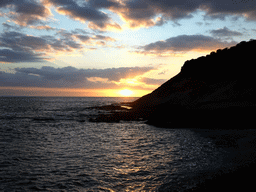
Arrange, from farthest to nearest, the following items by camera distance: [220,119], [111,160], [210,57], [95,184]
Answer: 1. [210,57]
2. [220,119]
3. [111,160]
4. [95,184]

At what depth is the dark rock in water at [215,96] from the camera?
2822cm

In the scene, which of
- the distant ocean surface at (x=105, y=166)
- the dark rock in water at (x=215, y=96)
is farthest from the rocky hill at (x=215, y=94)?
the distant ocean surface at (x=105, y=166)

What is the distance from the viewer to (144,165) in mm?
11148

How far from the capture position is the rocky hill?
28439mm

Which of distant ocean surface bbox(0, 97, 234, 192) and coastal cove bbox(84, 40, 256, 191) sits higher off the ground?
coastal cove bbox(84, 40, 256, 191)

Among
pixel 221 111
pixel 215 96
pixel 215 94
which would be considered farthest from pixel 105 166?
pixel 215 94

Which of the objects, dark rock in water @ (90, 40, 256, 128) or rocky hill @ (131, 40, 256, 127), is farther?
rocky hill @ (131, 40, 256, 127)

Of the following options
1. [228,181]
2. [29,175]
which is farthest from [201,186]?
[29,175]

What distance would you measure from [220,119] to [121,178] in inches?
927

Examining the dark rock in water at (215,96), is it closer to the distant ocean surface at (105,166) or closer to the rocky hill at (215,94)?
the rocky hill at (215,94)

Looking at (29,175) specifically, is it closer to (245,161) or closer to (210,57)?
(245,161)

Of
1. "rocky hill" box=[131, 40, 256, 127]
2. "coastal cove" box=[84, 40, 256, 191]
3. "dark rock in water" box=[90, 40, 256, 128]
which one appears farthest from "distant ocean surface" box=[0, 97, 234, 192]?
"rocky hill" box=[131, 40, 256, 127]

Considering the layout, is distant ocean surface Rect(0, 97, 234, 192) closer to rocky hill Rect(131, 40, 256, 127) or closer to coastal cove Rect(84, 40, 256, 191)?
coastal cove Rect(84, 40, 256, 191)

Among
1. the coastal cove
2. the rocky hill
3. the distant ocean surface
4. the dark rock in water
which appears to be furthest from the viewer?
the rocky hill
